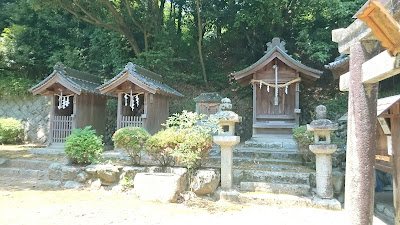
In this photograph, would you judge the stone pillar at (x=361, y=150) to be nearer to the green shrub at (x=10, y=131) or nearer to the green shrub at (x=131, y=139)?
the green shrub at (x=131, y=139)

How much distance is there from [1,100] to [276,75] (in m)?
18.2

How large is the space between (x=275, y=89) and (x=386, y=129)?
21.6 ft

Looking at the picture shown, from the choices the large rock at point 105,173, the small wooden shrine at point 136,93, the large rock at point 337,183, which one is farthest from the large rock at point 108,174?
the large rock at point 337,183

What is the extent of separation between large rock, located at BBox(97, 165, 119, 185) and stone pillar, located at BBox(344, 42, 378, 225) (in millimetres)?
6319

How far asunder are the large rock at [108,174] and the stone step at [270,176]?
3532mm

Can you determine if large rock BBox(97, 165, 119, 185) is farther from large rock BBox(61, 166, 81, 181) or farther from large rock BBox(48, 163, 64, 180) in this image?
large rock BBox(48, 163, 64, 180)

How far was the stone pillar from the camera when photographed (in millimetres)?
3582

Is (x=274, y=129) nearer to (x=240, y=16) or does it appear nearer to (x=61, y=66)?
(x=240, y=16)

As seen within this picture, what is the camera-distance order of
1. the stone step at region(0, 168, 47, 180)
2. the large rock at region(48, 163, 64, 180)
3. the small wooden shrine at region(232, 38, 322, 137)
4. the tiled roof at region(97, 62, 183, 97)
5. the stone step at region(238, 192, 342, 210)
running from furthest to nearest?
the small wooden shrine at region(232, 38, 322, 137) → the tiled roof at region(97, 62, 183, 97) → the stone step at region(0, 168, 47, 180) → the large rock at region(48, 163, 64, 180) → the stone step at region(238, 192, 342, 210)

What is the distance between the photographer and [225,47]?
2255 cm

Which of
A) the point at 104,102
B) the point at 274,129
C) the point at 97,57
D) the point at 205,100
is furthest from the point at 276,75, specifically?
the point at 97,57

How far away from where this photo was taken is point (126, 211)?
20.6 feet

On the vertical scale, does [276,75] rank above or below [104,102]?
above

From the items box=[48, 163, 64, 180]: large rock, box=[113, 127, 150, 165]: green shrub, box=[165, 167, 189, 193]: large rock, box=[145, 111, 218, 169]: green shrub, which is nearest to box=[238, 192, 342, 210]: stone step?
box=[165, 167, 189, 193]: large rock
